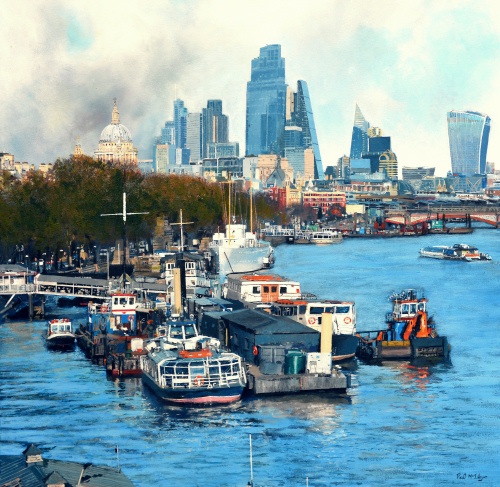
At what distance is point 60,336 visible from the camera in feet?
216

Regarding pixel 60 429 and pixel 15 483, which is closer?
pixel 15 483

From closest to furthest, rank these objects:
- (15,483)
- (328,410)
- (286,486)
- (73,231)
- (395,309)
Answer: (15,483)
(286,486)
(328,410)
(395,309)
(73,231)

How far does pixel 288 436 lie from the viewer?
44344 millimetres

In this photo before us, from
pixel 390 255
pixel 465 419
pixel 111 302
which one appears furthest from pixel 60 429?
pixel 390 255

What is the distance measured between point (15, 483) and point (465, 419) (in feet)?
71.3

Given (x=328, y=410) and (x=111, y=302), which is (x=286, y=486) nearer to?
(x=328, y=410)

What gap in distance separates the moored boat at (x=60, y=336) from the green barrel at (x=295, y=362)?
1682 centimetres

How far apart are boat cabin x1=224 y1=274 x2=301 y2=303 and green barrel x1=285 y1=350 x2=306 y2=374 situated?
14429 mm

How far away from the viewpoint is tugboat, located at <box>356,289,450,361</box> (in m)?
60.2

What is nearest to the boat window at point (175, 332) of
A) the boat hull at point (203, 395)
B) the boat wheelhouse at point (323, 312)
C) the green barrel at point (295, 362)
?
the boat hull at point (203, 395)

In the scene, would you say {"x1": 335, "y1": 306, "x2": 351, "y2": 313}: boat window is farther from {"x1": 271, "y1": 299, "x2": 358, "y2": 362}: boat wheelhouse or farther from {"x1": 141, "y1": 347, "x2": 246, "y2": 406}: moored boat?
{"x1": 141, "y1": 347, "x2": 246, "y2": 406}: moored boat

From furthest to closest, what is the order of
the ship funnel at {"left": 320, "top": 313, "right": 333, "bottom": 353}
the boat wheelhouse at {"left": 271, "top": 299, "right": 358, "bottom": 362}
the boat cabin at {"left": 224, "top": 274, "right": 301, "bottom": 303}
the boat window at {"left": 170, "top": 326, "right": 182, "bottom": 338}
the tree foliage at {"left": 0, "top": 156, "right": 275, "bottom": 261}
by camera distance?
the tree foliage at {"left": 0, "top": 156, "right": 275, "bottom": 261} → the boat cabin at {"left": 224, "top": 274, "right": 301, "bottom": 303} → the boat wheelhouse at {"left": 271, "top": 299, "right": 358, "bottom": 362} → the boat window at {"left": 170, "top": 326, "right": 182, "bottom": 338} → the ship funnel at {"left": 320, "top": 313, "right": 333, "bottom": 353}

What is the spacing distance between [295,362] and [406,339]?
1048 cm
